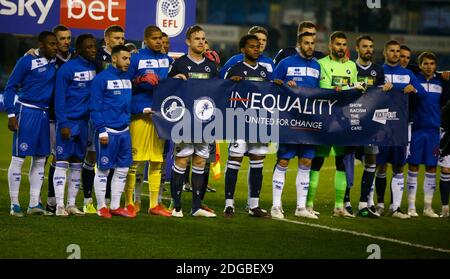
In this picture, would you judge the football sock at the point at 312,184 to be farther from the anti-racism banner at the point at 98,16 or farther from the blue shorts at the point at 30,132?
the anti-racism banner at the point at 98,16

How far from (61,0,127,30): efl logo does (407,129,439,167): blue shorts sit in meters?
4.16

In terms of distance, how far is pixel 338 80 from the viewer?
36.4ft

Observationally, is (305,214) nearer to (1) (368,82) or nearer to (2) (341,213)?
(2) (341,213)

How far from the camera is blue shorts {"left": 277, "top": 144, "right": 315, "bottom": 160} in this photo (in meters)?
11.0

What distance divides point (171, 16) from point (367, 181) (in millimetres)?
3826

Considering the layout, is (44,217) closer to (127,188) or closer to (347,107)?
(127,188)

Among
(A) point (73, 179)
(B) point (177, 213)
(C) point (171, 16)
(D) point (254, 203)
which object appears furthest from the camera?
(C) point (171, 16)

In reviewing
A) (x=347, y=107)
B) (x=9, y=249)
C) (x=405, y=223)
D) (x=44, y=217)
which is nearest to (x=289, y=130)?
(x=347, y=107)

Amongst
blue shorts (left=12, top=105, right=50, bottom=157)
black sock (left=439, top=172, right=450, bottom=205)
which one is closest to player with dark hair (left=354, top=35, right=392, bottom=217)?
black sock (left=439, top=172, right=450, bottom=205)

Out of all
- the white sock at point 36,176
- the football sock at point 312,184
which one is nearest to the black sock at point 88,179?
the white sock at point 36,176

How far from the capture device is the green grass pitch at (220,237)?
28.8 ft

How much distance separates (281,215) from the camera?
36.0ft

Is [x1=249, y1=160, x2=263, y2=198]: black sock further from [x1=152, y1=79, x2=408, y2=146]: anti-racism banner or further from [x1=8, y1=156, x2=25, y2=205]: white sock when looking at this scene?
[x1=8, y1=156, x2=25, y2=205]: white sock

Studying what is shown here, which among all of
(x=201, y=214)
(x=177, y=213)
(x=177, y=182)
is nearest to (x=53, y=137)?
(x=177, y=182)
